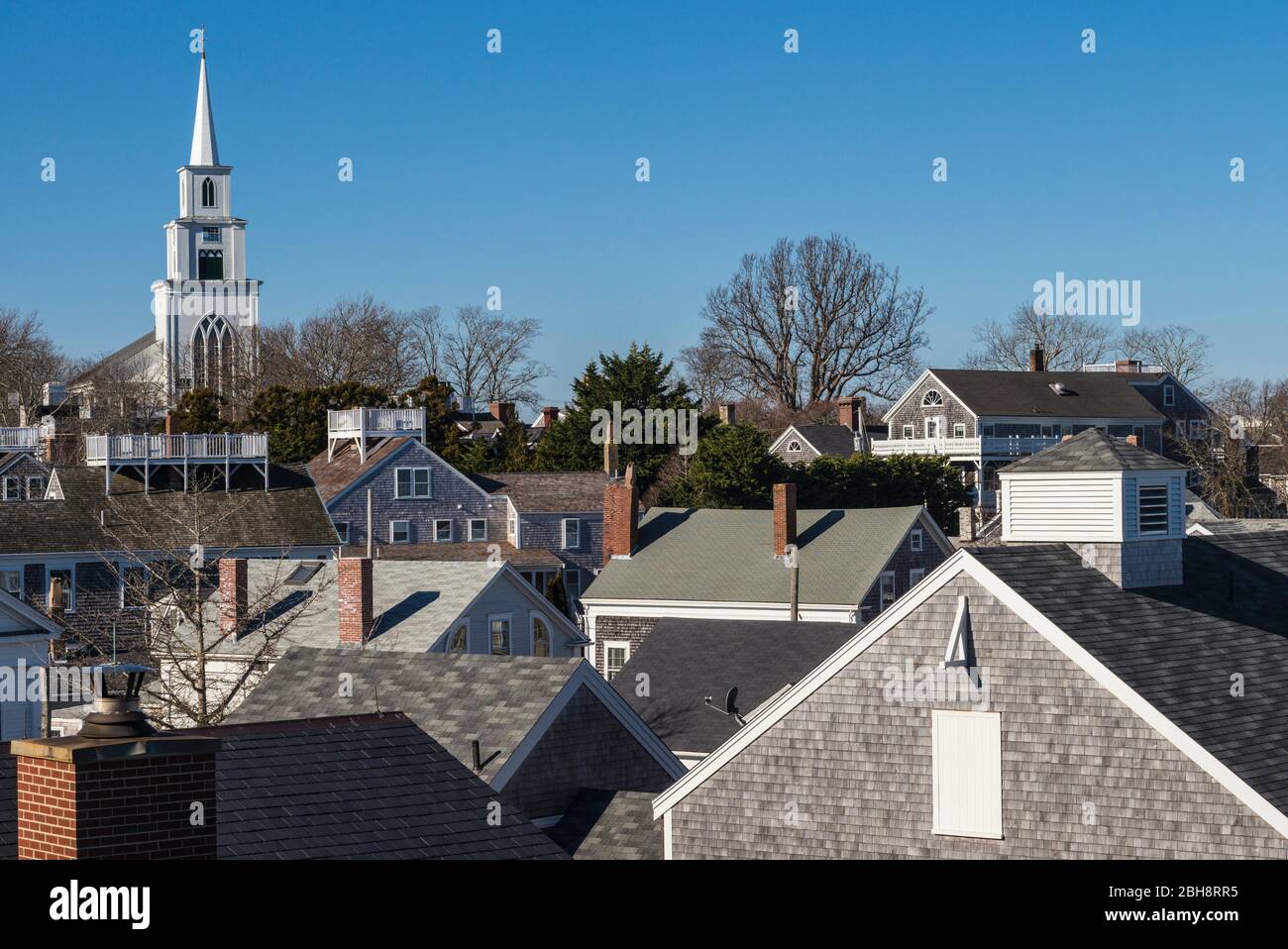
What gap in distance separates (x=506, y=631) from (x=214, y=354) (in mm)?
98491

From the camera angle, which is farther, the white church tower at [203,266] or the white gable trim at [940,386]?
the white church tower at [203,266]

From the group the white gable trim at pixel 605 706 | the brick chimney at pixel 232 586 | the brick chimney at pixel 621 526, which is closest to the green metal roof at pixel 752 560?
the brick chimney at pixel 621 526

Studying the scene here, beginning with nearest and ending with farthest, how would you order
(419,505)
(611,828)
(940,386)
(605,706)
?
(611,828)
(605,706)
(419,505)
(940,386)

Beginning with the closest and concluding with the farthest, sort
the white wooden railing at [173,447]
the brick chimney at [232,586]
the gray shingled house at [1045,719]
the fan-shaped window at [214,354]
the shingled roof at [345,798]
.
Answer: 1. the shingled roof at [345,798]
2. the gray shingled house at [1045,719]
3. the brick chimney at [232,586]
4. the white wooden railing at [173,447]
5. the fan-shaped window at [214,354]

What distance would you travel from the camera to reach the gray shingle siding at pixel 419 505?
67.2 m

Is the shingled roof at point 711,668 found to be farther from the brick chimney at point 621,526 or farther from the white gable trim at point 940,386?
the white gable trim at point 940,386

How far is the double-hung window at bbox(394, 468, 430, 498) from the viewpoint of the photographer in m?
69.0

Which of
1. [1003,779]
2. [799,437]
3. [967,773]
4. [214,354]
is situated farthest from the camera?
[214,354]

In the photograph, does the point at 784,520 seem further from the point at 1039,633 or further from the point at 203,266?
the point at 203,266

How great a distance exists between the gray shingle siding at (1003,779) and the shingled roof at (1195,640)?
1.53 ft

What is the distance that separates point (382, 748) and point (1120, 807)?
30.3ft

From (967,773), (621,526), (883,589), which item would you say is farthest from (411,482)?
(967,773)

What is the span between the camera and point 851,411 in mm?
102938
